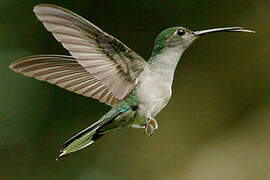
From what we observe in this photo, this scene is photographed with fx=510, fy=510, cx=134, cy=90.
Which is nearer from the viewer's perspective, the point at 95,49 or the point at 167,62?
the point at 95,49

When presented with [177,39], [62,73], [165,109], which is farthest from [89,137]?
[165,109]

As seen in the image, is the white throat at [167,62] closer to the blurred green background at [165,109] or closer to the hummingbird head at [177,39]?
the hummingbird head at [177,39]

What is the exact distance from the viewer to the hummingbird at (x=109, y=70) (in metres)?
1.14

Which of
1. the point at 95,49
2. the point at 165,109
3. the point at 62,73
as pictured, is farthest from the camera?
the point at 165,109

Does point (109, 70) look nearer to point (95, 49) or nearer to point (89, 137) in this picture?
point (95, 49)

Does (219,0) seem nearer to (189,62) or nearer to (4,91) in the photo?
(189,62)

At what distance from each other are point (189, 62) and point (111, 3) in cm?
74

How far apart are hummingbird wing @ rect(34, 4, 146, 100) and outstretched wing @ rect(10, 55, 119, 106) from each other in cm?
6

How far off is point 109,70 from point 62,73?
141 millimetres

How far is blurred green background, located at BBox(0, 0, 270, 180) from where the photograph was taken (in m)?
3.66

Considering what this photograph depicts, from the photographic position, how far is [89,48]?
1.17 metres

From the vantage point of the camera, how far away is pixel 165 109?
12.5 feet

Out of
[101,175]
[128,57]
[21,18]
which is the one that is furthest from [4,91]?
[128,57]

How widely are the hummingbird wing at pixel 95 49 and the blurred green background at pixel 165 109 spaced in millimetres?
2367
